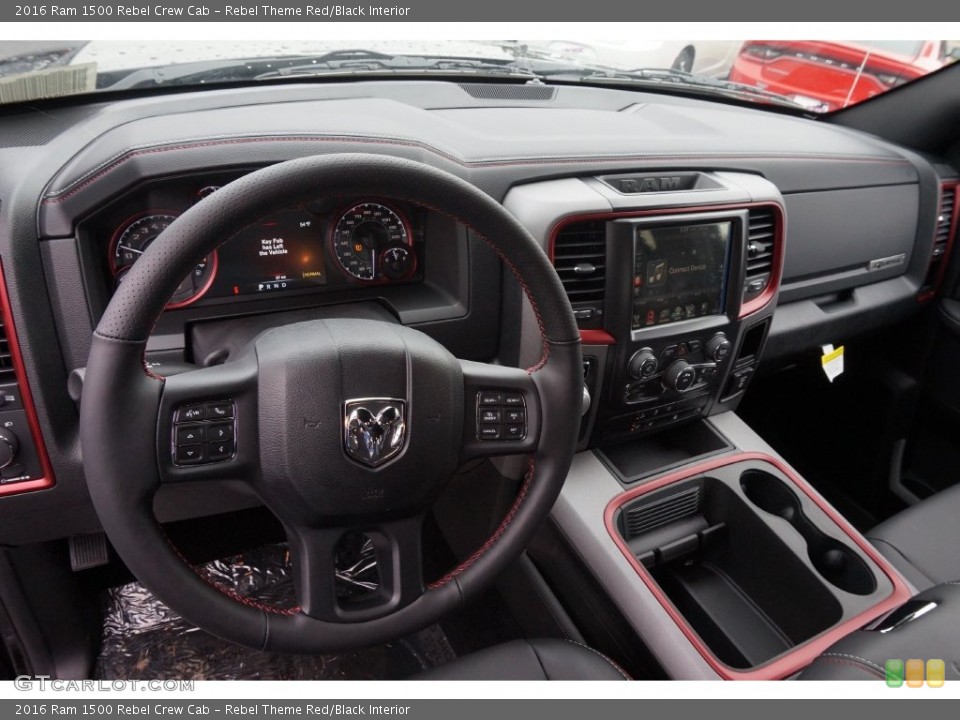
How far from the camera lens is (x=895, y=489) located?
246 centimetres

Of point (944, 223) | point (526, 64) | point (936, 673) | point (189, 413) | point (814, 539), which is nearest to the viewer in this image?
point (189, 413)

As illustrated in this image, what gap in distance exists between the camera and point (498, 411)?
1.10 metres

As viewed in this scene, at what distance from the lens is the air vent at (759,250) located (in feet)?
5.59

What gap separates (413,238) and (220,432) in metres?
0.64

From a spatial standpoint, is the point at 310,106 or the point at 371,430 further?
the point at 310,106

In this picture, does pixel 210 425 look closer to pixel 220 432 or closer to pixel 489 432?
pixel 220 432

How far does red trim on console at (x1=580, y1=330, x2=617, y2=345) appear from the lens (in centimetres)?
151

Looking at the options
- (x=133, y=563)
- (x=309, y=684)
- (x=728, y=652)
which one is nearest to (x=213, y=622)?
(x=133, y=563)

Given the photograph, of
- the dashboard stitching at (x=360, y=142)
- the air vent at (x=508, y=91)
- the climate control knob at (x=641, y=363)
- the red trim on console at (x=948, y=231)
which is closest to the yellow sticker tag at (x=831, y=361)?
the red trim on console at (x=948, y=231)

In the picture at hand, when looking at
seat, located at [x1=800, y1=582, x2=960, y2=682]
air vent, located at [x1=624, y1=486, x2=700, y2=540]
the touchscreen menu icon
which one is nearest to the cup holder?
air vent, located at [x1=624, y1=486, x2=700, y2=540]

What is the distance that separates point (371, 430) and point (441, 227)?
0.59m

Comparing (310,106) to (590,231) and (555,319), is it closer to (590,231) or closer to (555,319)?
(590,231)

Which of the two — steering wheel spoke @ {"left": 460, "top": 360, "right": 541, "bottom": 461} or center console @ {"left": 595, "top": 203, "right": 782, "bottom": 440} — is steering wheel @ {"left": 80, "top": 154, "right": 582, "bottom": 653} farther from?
center console @ {"left": 595, "top": 203, "right": 782, "bottom": 440}

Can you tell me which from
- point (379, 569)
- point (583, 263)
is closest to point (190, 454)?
point (379, 569)
